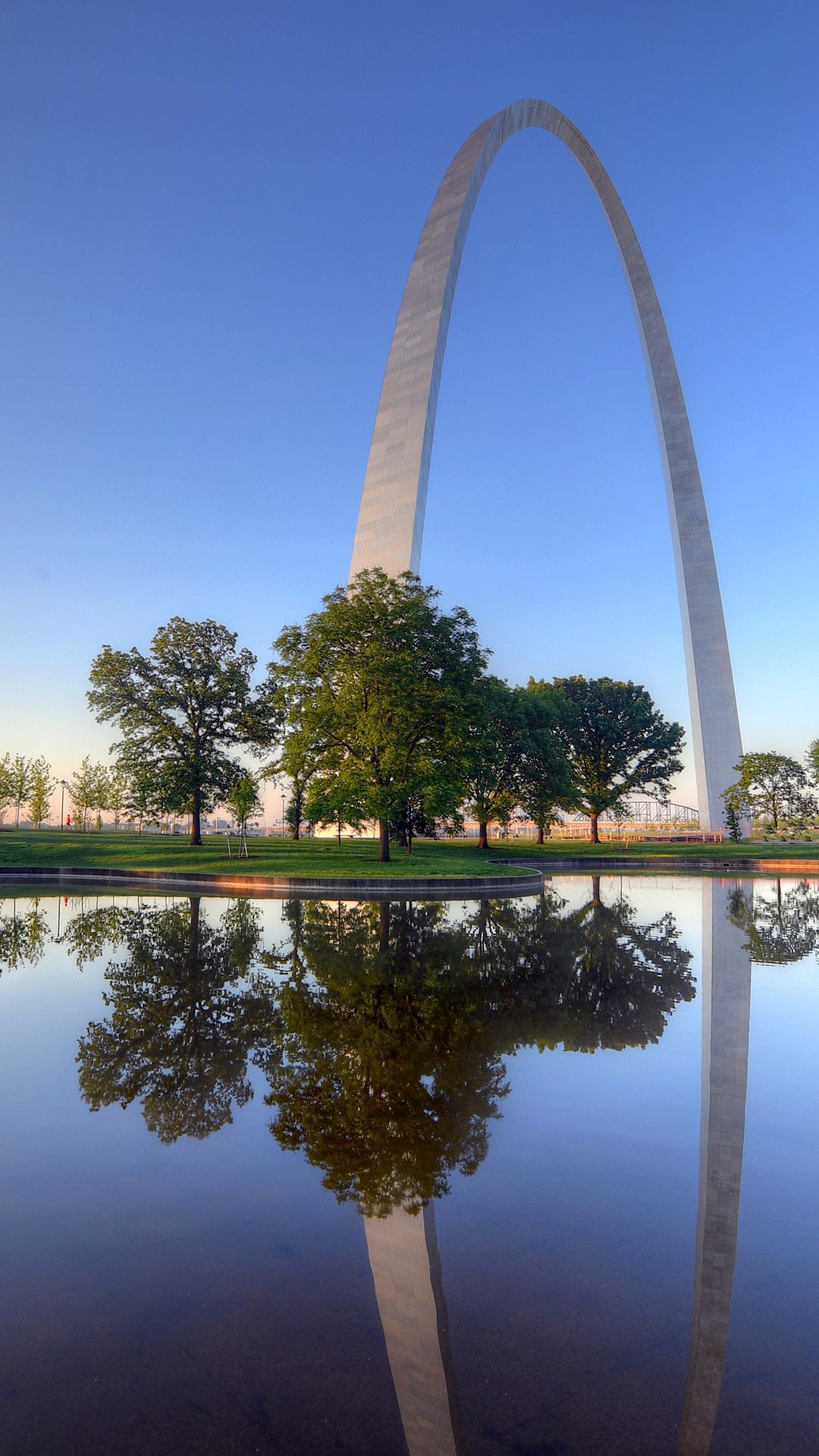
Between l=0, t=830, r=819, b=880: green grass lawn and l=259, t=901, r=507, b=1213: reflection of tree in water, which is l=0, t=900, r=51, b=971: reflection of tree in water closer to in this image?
l=259, t=901, r=507, b=1213: reflection of tree in water

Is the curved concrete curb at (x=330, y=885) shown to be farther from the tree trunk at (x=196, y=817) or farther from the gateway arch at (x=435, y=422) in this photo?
the gateway arch at (x=435, y=422)

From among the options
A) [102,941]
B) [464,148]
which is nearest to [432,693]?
[102,941]

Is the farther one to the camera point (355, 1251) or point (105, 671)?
point (105, 671)

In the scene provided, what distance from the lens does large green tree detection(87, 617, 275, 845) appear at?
1455 inches

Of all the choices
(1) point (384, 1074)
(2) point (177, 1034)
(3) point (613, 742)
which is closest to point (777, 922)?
(1) point (384, 1074)

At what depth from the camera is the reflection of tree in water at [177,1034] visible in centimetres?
511

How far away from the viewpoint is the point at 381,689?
26.8 metres

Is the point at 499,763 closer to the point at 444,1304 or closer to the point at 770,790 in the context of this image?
the point at 770,790

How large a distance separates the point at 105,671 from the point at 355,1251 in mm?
37116

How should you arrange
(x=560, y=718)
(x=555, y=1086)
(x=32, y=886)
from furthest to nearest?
(x=560, y=718)
(x=32, y=886)
(x=555, y=1086)

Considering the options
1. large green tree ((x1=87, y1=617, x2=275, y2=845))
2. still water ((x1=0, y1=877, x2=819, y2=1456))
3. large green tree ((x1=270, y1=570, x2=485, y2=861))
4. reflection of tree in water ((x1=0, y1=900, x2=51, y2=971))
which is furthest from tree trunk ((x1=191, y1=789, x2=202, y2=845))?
still water ((x1=0, y1=877, x2=819, y2=1456))

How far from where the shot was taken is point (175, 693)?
3822cm

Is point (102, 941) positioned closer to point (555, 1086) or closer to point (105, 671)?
point (555, 1086)

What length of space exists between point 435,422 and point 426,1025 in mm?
34737
